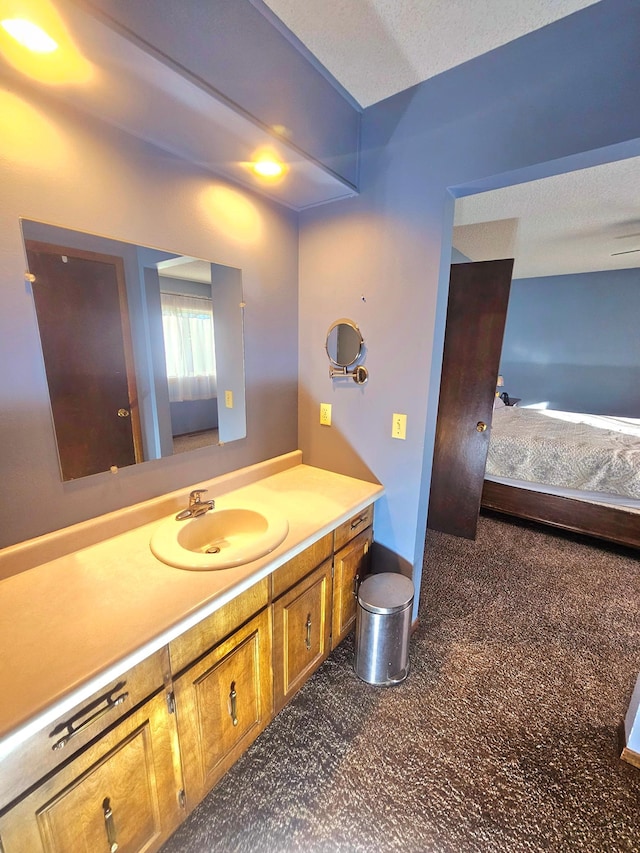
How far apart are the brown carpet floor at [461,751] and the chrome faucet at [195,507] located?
3.03ft

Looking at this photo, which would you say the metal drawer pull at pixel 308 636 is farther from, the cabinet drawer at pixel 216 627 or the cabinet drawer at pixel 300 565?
the cabinet drawer at pixel 216 627

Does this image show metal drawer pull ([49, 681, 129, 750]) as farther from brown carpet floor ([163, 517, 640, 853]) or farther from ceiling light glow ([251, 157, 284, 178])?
ceiling light glow ([251, 157, 284, 178])

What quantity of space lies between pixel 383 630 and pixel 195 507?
962 millimetres

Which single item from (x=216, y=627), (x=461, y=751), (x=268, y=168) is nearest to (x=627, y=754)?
(x=461, y=751)

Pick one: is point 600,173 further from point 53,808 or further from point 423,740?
point 53,808

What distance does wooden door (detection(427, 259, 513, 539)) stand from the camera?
2494 millimetres

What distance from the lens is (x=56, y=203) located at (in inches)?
41.1

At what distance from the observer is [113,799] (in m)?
0.85

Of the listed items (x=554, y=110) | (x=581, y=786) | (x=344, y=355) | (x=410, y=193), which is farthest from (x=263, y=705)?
(x=554, y=110)

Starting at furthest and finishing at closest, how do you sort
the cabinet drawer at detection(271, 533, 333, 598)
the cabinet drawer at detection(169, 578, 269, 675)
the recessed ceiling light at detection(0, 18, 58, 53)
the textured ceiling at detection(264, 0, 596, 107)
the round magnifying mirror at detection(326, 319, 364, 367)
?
the round magnifying mirror at detection(326, 319, 364, 367), the cabinet drawer at detection(271, 533, 333, 598), the textured ceiling at detection(264, 0, 596, 107), the cabinet drawer at detection(169, 578, 269, 675), the recessed ceiling light at detection(0, 18, 58, 53)

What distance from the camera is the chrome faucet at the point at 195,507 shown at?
134 centimetres

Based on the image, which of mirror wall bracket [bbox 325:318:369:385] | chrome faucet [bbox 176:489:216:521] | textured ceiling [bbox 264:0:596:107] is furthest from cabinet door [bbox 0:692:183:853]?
textured ceiling [bbox 264:0:596:107]

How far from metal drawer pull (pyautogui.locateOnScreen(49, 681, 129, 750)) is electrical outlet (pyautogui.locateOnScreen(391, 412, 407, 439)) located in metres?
1.31

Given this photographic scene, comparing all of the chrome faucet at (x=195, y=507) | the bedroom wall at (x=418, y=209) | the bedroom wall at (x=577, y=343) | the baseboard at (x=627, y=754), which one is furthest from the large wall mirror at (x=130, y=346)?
the bedroom wall at (x=577, y=343)
